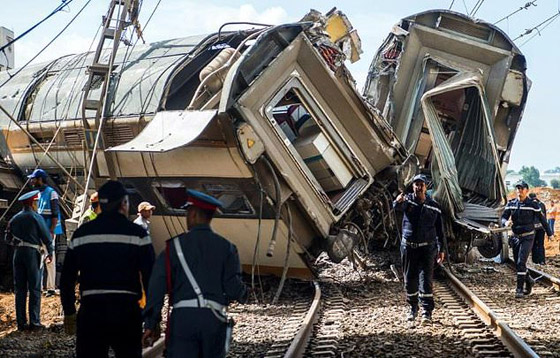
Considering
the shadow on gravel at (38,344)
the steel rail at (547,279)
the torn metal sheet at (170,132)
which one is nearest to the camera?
the shadow on gravel at (38,344)

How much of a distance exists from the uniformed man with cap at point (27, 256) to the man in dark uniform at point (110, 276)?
3.18 m

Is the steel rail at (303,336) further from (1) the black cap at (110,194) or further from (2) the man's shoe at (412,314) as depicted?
(1) the black cap at (110,194)

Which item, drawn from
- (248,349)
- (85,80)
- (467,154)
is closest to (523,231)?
(467,154)

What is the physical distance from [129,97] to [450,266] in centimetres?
568

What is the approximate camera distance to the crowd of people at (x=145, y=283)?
378cm

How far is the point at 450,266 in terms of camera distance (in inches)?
440

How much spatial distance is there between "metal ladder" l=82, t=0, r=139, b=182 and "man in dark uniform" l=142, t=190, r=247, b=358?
5.44m

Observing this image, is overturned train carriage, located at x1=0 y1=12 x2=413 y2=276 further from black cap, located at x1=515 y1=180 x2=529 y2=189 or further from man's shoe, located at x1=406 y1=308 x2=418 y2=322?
man's shoe, located at x1=406 y1=308 x2=418 y2=322

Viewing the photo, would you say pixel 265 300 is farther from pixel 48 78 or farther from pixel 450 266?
pixel 48 78

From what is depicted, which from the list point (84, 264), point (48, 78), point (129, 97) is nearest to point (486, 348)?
point (84, 264)

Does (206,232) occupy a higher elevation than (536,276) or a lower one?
higher

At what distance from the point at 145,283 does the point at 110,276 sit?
0.69ft

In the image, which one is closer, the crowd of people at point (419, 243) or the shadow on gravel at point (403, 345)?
the shadow on gravel at point (403, 345)

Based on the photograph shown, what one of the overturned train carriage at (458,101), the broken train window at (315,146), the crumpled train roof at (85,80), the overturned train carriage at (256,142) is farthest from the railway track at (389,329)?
the crumpled train roof at (85,80)
